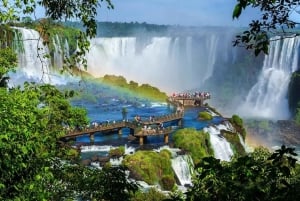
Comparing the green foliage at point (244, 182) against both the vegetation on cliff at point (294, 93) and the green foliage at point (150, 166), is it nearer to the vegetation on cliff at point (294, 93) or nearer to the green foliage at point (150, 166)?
the green foliage at point (150, 166)

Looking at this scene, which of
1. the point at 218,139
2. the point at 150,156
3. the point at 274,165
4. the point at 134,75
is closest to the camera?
the point at 274,165

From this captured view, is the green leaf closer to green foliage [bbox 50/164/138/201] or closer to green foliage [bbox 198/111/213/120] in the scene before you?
green foliage [bbox 50/164/138/201]

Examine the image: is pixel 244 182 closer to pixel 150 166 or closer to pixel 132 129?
pixel 150 166

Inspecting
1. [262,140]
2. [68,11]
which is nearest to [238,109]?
[262,140]

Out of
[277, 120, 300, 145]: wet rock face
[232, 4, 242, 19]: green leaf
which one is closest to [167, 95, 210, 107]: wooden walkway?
[277, 120, 300, 145]: wet rock face

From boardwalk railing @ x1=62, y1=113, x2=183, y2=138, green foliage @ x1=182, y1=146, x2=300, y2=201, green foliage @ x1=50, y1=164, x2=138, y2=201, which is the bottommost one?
boardwalk railing @ x1=62, y1=113, x2=183, y2=138

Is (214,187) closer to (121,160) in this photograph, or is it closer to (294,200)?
(294,200)
